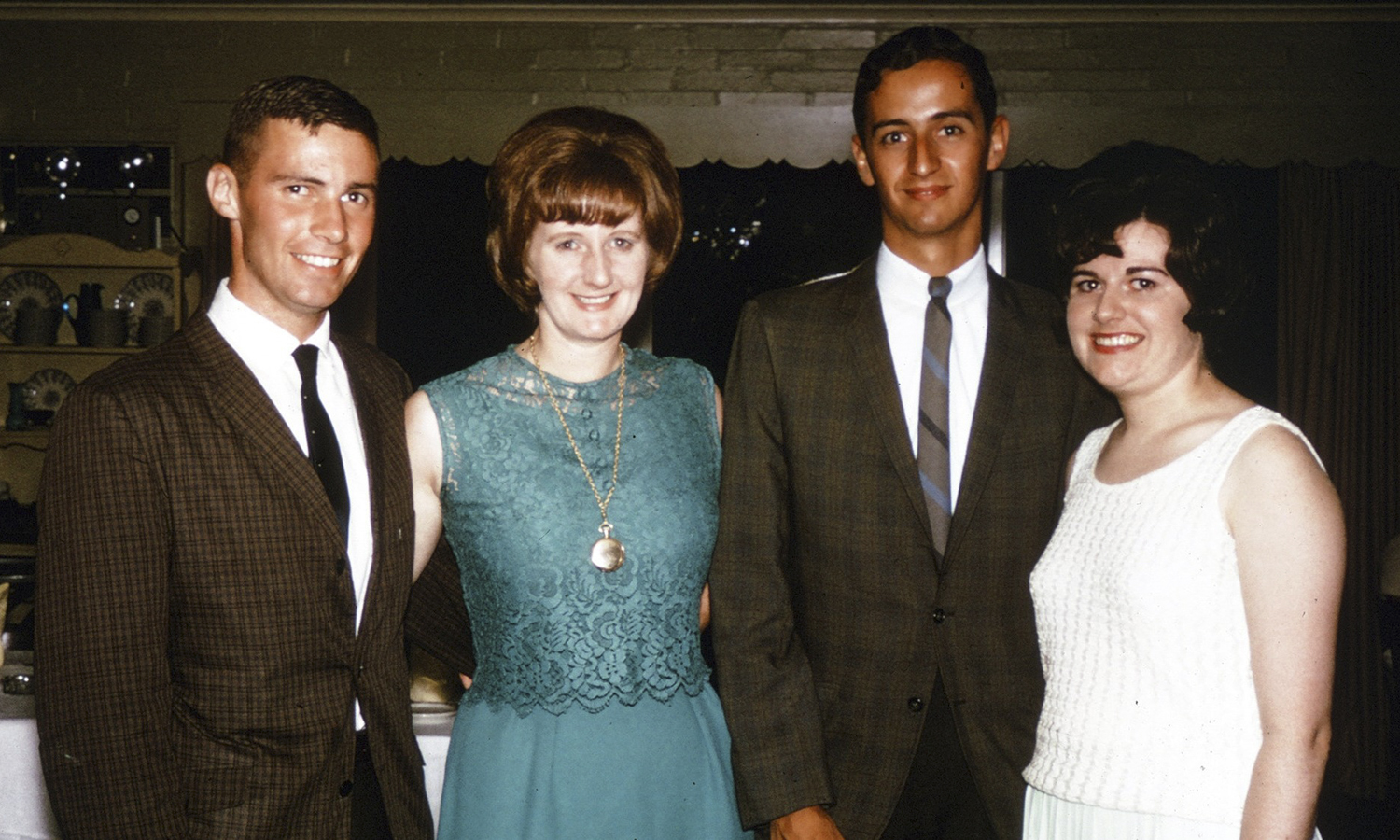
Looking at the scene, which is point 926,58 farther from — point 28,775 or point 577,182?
point 28,775

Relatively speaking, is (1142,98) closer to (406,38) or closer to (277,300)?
(406,38)

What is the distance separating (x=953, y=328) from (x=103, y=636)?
132cm

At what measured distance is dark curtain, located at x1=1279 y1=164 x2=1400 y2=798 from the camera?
4.52 m

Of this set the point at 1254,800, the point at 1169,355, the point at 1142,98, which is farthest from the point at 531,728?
the point at 1142,98

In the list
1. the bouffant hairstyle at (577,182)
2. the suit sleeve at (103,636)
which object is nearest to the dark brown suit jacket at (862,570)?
the bouffant hairstyle at (577,182)

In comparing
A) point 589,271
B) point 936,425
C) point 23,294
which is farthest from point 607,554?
point 23,294

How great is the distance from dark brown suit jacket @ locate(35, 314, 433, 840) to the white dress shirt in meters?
0.90

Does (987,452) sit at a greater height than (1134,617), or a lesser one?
greater

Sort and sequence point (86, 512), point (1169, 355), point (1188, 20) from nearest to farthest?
point (86, 512)
point (1169, 355)
point (1188, 20)

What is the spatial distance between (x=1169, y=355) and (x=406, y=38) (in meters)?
3.97

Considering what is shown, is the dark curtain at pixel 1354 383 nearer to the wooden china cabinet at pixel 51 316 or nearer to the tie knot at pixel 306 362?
the tie knot at pixel 306 362

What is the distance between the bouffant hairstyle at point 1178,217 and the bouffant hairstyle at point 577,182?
26.9 inches

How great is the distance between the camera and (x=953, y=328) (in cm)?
170

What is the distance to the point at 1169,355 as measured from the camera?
151cm
